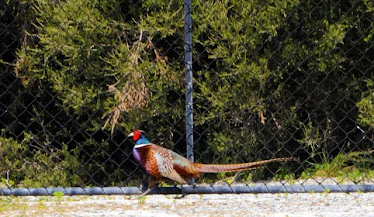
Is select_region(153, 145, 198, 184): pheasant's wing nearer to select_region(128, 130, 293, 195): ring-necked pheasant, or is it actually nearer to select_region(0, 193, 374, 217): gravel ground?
select_region(128, 130, 293, 195): ring-necked pheasant

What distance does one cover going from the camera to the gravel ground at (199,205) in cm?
496

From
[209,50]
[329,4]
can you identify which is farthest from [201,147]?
[329,4]

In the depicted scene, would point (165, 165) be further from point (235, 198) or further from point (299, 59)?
point (299, 59)

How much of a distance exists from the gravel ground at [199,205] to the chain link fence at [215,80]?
107cm

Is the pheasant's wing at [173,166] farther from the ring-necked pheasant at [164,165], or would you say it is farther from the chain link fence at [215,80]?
the chain link fence at [215,80]

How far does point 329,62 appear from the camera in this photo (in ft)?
21.9

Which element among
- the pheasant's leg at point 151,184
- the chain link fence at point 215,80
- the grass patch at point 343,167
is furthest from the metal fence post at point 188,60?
the grass patch at point 343,167

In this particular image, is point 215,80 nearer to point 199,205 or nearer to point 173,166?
point 173,166

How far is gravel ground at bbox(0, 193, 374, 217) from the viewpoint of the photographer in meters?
4.96

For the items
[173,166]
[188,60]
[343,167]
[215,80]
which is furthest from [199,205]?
[343,167]

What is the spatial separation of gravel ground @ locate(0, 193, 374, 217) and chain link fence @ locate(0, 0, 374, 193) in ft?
3.52

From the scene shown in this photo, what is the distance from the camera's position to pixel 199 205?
5.21m

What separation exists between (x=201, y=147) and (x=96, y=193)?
5.34ft

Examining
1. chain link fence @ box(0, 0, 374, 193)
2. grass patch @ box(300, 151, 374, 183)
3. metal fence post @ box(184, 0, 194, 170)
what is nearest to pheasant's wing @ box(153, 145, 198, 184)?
metal fence post @ box(184, 0, 194, 170)
